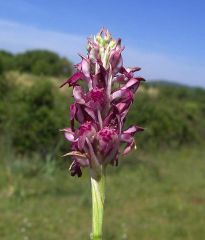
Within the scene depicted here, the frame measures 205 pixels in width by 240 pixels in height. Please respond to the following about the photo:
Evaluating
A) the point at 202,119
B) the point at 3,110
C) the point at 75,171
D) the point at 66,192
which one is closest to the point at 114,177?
the point at 66,192

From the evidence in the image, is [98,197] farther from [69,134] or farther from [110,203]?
[110,203]

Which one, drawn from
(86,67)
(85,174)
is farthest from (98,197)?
(85,174)

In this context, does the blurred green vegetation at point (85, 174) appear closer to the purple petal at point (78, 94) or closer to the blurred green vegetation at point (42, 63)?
the blurred green vegetation at point (42, 63)

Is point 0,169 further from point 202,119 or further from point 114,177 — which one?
point 202,119

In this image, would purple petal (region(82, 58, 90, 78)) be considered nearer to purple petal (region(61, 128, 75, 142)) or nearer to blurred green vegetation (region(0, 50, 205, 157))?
purple petal (region(61, 128, 75, 142))

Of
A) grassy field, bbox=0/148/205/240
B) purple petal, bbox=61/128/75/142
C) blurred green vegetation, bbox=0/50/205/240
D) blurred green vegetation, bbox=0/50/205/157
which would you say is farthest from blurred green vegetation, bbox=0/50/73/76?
purple petal, bbox=61/128/75/142

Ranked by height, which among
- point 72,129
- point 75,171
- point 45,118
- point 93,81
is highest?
point 93,81
